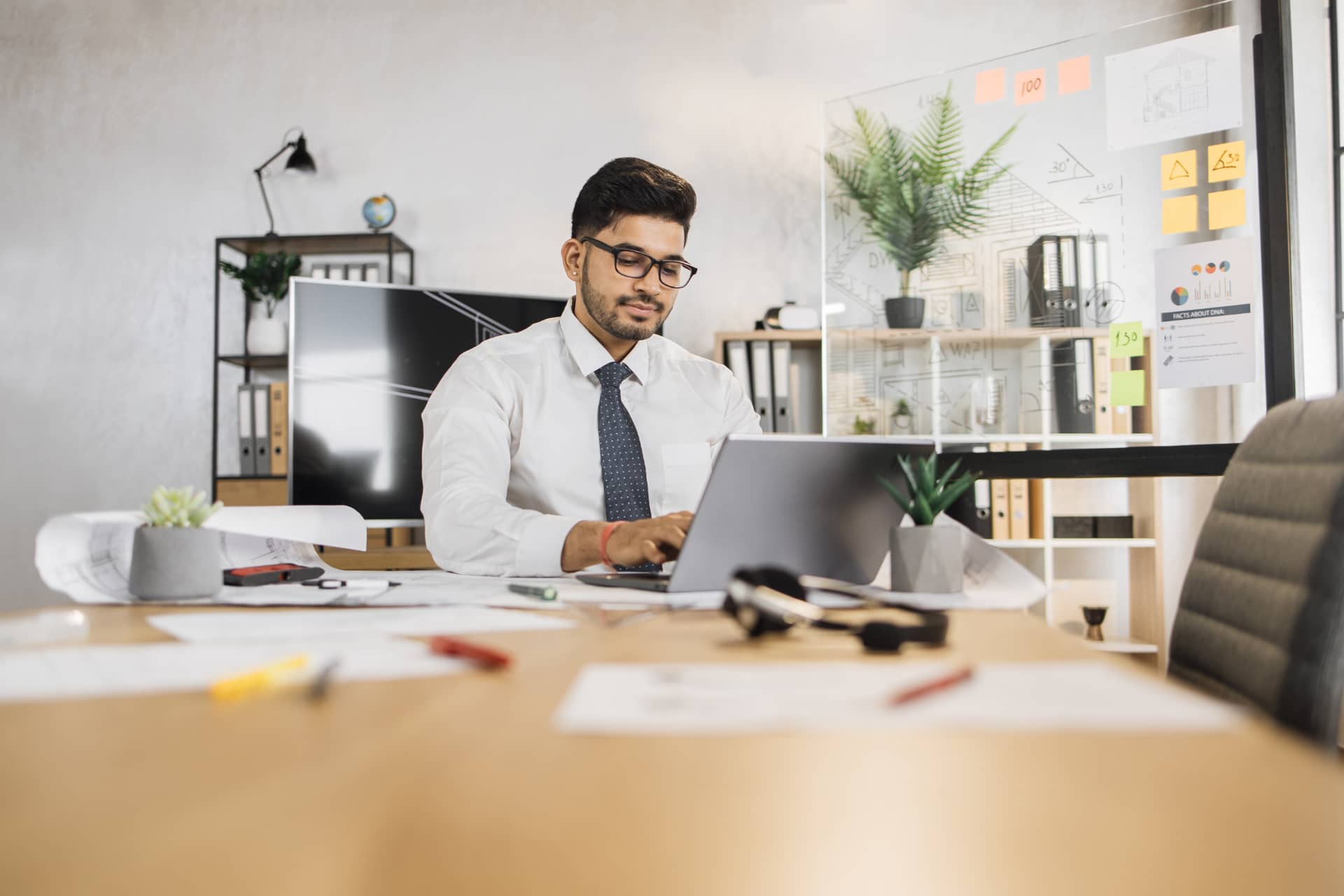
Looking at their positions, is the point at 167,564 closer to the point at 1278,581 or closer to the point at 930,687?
the point at 930,687

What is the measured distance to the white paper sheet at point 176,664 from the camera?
53 centimetres

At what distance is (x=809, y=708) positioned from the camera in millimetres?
466

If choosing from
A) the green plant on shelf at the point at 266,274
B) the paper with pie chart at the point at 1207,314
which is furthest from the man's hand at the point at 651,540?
the green plant on shelf at the point at 266,274

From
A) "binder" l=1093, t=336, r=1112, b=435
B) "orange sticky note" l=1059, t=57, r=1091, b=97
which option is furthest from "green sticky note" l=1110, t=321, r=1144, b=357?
"orange sticky note" l=1059, t=57, r=1091, b=97

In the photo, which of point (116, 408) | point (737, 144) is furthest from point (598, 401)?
point (116, 408)

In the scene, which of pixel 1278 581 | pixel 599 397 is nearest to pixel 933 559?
pixel 1278 581

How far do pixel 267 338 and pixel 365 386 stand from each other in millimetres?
510

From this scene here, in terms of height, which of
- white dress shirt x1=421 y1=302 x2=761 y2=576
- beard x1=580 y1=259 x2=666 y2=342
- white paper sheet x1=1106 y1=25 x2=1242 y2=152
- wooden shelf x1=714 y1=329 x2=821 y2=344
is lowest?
white dress shirt x1=421 y1=302 x2=761 y2=576

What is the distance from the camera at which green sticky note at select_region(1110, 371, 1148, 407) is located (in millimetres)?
2424

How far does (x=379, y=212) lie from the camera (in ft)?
11.7

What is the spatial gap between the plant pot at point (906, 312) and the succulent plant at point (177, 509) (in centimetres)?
235

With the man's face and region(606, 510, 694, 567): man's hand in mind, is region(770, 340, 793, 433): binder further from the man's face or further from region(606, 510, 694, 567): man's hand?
region(606, 510, 694, 567): man's hand

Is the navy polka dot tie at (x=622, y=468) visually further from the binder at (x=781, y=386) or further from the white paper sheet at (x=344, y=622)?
the binder at (x=781, y=386)

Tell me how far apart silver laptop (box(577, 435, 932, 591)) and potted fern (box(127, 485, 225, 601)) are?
45cm
